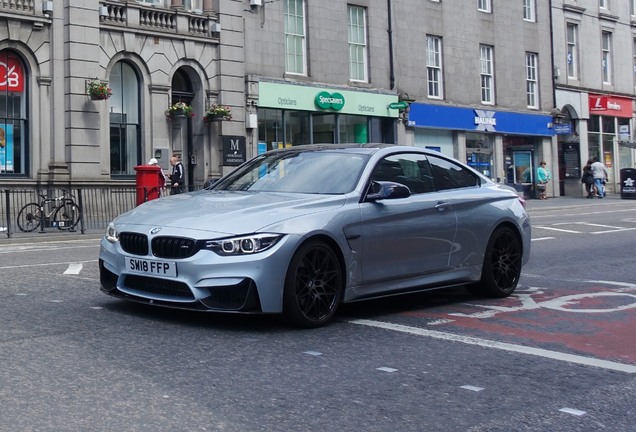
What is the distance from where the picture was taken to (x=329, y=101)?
31.9 meters

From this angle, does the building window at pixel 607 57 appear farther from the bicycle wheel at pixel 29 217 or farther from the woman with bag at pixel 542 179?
the bicycle wheel at pixel 29 217

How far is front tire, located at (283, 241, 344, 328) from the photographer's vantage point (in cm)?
689

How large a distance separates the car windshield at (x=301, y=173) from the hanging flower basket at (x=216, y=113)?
19.7 m

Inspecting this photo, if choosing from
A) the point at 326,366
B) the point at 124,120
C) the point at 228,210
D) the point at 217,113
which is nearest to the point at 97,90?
the point at 124,120

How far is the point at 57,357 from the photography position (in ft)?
19.4

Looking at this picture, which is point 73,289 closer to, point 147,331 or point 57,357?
point 147,331

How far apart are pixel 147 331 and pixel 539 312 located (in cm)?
358

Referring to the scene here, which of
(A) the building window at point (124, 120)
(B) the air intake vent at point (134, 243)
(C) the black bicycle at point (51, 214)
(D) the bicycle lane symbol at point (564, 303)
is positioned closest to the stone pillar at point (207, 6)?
(A) the building window at point (124, 120)

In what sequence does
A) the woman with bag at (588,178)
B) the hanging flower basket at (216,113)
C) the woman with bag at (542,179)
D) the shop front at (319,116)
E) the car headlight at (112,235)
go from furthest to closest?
the woman with bag at (588,178) → the woman with bag at (542,179) → the shop front at (319,116) → the hanging flower basket at (216,113) → the car headlight at (112,235)

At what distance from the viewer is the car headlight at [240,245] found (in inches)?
265

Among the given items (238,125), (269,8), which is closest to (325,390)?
(238,125)

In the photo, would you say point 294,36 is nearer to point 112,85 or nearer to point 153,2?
point 153,2

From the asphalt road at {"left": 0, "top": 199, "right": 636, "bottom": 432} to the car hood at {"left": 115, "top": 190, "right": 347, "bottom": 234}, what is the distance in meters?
0.78

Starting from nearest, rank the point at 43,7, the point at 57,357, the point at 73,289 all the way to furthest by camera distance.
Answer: the point at 57,357 → the point at 73,289 → the point at 43,7
